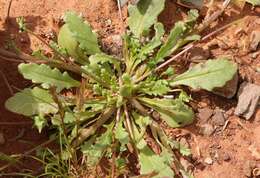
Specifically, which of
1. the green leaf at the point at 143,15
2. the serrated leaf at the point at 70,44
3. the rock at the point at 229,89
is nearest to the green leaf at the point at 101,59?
the serrated leaf at the point at 70,44

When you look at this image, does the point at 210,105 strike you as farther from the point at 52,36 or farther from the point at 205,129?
the point at 52,36

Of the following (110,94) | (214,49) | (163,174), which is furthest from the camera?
(214,49)

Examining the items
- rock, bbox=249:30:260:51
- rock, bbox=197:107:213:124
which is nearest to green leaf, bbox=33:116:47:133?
rock, bbox=197:107:213:124

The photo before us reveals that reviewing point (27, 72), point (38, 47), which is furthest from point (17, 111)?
point (38, 47)

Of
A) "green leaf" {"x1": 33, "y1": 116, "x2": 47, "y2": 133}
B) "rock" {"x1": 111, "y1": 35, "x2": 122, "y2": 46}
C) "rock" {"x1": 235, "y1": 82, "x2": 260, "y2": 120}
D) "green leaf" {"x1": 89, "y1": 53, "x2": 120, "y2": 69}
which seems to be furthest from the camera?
"rock" {"x1": 111, "y1": 35, "x2": 122, "y2": 46}

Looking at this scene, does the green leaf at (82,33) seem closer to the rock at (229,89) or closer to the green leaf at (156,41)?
the green leaf at (156,41)

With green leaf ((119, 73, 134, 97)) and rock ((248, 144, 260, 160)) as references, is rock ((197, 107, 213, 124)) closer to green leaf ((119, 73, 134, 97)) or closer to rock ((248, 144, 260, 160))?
rock ((248, 144, 260, 160))
